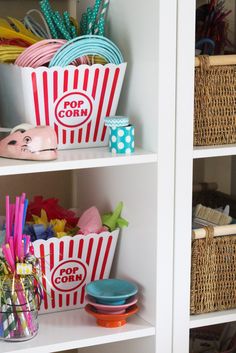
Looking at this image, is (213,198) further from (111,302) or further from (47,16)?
(47,16)

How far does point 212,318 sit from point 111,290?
0.22 m

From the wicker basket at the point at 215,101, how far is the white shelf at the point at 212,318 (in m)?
0.37

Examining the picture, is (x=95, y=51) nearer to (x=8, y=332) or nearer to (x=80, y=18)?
(x=80, y=18)

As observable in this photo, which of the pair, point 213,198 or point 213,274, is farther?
point 213,198

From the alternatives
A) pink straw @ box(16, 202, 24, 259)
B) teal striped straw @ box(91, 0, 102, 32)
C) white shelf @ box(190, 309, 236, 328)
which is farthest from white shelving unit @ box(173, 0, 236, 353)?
pink straw @ box(16, 202, 24, 259)

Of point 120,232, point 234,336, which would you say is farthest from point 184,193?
point 234,336

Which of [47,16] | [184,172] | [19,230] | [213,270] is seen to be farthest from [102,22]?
[213,270]

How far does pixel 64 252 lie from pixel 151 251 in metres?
0.19

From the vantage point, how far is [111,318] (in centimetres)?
161

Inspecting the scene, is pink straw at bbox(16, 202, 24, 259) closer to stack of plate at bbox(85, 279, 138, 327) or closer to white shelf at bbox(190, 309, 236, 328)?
stack of plate at bbox(85, 279, 138, 327)

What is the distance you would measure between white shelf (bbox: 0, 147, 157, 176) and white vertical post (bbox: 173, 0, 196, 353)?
7 centimetres

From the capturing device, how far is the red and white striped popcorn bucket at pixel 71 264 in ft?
5.43

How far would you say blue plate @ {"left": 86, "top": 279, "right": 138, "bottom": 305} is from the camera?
5.30 feet

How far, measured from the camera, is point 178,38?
4.99 ft
